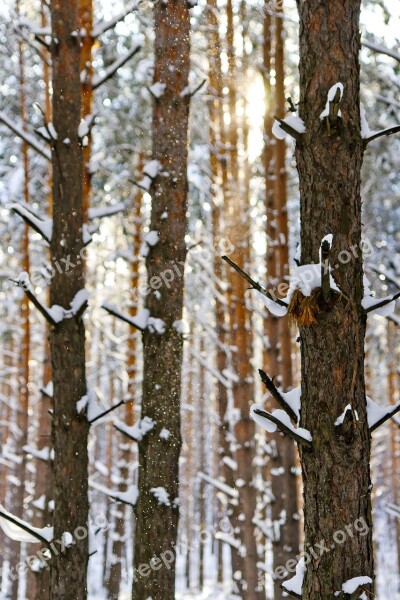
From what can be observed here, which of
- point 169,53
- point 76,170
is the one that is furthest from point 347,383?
point 169,53

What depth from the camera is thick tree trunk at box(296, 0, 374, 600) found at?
247 centimetres

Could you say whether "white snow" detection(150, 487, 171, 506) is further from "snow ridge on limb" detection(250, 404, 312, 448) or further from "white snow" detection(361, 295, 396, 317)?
"white snow" detection(361, 295, 396, 317)

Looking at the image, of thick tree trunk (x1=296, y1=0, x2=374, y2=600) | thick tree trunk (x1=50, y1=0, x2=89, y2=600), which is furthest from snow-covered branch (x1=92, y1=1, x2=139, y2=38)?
thick tree trunk (x1=296, y1=0, x2=374, y2=600)

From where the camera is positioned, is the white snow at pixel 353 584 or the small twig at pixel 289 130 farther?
the small twig at pixel 289 130

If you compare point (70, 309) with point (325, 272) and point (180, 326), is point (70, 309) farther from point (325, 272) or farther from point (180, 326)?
point (325, 272)

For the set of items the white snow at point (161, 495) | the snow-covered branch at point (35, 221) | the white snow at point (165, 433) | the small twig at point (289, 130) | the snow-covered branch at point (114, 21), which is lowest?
the white snow at point (161, 495)

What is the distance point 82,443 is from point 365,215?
1091cm

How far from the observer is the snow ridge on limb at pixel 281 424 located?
242 cm

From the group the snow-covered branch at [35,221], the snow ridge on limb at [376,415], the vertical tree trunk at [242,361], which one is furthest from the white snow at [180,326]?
the vertical tree trunk at [242,361]

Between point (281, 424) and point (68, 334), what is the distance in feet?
8.20

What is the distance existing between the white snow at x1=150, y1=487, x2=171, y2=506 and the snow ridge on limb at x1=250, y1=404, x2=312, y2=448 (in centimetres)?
226

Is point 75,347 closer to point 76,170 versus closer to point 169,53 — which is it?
point 76,170

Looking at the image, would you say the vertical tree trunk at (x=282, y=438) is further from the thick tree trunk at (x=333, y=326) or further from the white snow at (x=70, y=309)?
the thick tree trunk at (x=333, y=326)

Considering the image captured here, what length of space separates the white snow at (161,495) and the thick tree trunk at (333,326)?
7.14 feet
